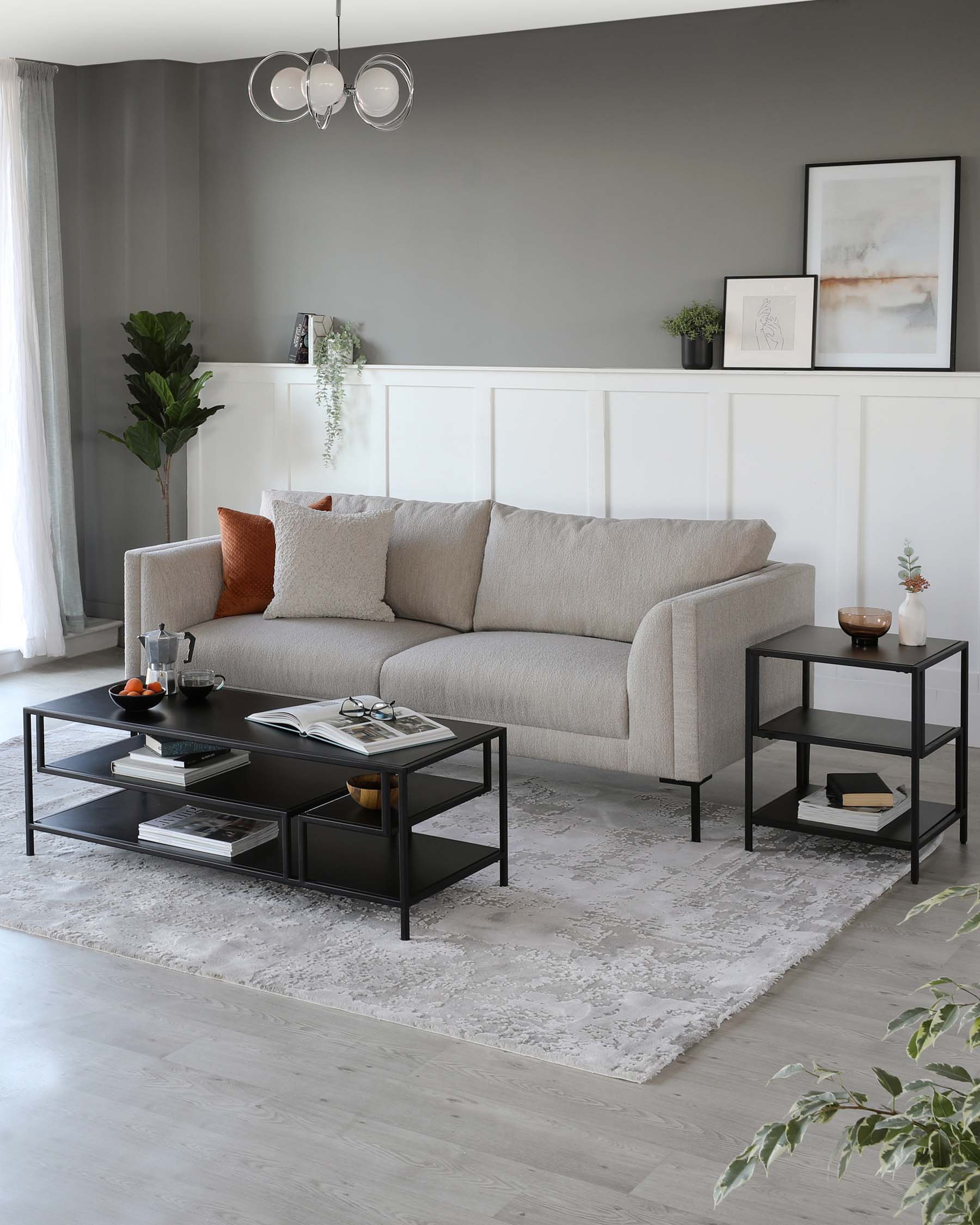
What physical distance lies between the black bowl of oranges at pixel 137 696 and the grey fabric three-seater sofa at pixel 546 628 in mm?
856

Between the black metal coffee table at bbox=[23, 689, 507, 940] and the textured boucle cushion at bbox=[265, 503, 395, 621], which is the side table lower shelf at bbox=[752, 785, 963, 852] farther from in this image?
the textured boucle cushion at bbox=[265, 503, 395, 621]

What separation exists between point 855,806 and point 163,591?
245cm

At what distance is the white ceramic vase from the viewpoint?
3.83 metres

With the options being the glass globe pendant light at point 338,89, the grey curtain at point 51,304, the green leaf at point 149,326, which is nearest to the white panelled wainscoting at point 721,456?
→ the green leaf at point 149,326

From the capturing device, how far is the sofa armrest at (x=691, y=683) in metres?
3.80

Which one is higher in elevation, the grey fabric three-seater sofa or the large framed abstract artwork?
the large framed abstract artwork

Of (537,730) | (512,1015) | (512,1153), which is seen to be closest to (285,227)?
(537,730)

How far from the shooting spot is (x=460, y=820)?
13.1ft

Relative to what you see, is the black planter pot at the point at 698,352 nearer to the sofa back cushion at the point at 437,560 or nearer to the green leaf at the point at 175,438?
the sofa back cushion at the point at 437,560

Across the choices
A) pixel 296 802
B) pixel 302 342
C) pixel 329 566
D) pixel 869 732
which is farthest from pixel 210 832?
pixel 302 342

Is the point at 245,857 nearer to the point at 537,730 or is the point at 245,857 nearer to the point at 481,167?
the point at 537,730

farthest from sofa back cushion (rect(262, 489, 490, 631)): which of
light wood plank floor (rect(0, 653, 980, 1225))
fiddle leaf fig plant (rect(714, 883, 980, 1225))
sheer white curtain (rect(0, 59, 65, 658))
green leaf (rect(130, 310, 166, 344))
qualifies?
fiddle leaf fig plant (rect(714, 883, 980, 1225))

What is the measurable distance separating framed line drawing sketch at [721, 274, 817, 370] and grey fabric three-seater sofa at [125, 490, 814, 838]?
88cm

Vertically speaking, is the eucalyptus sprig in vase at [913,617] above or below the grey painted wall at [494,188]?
below
